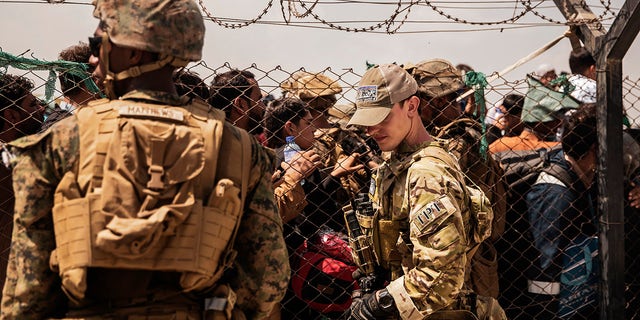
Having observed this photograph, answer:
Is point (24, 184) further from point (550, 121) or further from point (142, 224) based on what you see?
point (550, 121)

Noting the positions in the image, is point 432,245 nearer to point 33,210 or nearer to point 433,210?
point 433,210

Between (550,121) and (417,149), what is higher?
(417,149)

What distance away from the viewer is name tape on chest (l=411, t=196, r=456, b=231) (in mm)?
3652

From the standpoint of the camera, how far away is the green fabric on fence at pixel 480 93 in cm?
500

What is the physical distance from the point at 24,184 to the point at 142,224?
422 millimetres

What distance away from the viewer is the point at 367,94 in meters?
4.06

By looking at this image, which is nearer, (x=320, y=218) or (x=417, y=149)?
(x=417, y=149)

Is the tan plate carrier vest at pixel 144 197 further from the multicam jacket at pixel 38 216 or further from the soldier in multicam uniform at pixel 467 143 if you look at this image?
the soldier in multicam uniform at pixel 467 143

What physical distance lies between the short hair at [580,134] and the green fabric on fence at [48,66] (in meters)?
2.74

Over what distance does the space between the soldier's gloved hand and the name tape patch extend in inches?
33.6

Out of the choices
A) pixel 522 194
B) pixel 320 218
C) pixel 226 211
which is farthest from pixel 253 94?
pixel 226 211

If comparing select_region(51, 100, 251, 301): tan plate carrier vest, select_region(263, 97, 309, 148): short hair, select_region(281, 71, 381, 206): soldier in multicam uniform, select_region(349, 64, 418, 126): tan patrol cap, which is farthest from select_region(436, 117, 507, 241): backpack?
select_region(51, 100, 251, 301): tan plate carrier vest

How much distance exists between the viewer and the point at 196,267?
2816 millimetres

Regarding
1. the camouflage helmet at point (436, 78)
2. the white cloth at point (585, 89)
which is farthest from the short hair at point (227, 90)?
the white cloth at point (585, 89)
